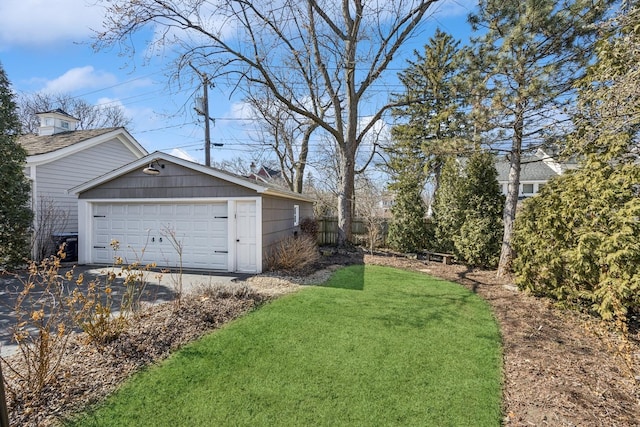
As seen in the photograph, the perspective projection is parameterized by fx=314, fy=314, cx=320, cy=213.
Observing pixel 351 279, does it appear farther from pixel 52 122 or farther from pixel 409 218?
pixel 52 122

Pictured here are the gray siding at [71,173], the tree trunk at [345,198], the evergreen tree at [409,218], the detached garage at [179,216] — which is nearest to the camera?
the detached garage at [179,216]

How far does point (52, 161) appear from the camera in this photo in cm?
1031

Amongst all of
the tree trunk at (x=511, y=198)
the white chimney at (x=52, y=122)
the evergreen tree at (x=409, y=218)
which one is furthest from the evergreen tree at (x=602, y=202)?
the white chimney at (x=52, y=122)

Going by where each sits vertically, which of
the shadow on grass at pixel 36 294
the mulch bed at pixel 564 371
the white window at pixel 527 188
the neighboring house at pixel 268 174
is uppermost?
the neighboring house at pixel 268 174

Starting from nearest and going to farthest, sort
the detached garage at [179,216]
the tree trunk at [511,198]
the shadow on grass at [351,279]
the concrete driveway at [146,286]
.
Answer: the concrete driveway at [146,286] → the shadow on grass at [351,279] → the tree trunk at [511,198] → the detached garage at [179,216]

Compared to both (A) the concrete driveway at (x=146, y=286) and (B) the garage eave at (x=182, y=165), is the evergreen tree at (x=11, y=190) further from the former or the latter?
(B) the garage eave at (x=182, y=165)

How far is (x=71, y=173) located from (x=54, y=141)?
1528mm

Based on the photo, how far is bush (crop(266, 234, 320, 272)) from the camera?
8.77 m

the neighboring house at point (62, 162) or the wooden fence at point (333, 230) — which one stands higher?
the neighboring house at point (62, 162)

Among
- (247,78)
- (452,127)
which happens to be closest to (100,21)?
(247,78)

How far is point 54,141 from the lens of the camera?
37.4ft

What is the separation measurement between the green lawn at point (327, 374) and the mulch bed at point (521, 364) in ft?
0.72

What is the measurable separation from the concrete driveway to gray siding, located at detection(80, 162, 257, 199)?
85.7 inches

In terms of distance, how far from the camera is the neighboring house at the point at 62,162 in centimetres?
973
